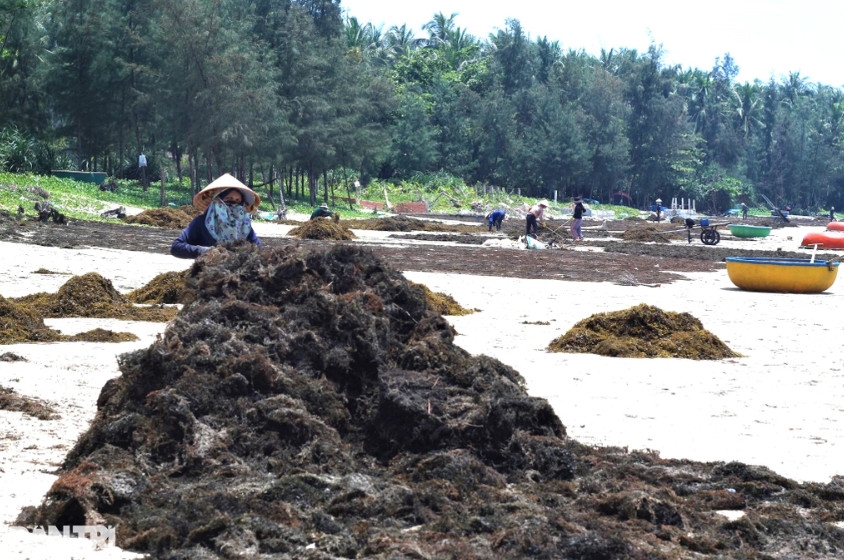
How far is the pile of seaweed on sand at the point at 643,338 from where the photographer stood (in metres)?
13.2

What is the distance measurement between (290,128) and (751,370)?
171 feet

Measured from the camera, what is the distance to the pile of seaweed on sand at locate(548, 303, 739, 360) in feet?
43.2

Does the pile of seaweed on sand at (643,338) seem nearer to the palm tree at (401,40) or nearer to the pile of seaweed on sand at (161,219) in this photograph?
the pile of seaweed on sand at (161,219)

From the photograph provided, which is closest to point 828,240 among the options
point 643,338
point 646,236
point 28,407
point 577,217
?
point 646,236

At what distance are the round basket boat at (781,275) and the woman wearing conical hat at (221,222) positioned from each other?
1412 cm

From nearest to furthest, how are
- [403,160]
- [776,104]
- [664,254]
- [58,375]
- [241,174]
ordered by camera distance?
[58,375] → [664,254] → [241,174] → [403,160] → [776,104]

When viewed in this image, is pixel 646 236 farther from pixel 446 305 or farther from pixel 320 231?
pixel 446 305

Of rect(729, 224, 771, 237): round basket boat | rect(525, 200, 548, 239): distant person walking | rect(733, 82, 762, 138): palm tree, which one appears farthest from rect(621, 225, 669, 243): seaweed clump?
rect(733, 82, 762, 138): palm tree

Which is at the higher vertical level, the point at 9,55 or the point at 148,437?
the point at 9,55

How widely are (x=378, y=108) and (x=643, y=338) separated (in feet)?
240

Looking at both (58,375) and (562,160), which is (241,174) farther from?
(58,375)

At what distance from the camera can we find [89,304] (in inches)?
575

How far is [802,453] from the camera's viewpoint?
8250 mm

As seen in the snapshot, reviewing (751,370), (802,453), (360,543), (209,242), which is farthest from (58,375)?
(751,370)
